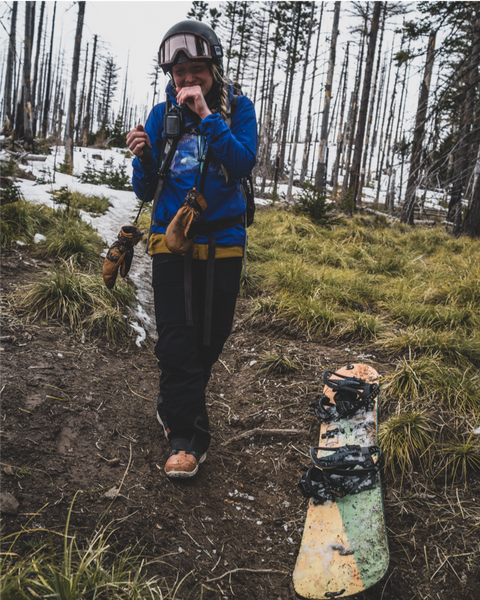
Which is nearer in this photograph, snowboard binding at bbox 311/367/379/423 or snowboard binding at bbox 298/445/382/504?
snowboard binding at bbox 298/445/382/504

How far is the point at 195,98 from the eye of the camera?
6.29ft

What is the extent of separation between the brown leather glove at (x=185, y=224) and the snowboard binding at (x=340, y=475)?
131 cm

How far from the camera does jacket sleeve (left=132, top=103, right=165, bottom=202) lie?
2.16 meters

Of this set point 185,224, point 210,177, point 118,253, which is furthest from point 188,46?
point 118,253

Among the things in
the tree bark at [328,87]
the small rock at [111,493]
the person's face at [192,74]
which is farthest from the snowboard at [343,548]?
the tree bark at [328,87]

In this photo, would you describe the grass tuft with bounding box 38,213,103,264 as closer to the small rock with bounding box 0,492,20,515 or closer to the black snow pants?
the black snow pants

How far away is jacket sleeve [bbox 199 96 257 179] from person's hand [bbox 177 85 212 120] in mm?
68

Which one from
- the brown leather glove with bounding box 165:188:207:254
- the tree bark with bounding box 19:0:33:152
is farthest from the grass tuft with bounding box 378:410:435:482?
the tree bark with bounding box 19:0:33:152

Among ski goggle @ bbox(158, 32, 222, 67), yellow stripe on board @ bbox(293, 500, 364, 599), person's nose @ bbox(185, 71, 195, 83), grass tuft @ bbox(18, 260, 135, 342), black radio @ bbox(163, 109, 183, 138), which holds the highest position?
ski goggle @ bbox(158, 32, 222, 67)

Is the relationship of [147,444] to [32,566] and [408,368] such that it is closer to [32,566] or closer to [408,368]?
[32,566]

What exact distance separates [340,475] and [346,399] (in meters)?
0.61

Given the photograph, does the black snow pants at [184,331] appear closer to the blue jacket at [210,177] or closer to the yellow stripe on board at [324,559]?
the blue jacket at [210,177]

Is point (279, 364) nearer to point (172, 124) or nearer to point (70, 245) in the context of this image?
point (172, 124)

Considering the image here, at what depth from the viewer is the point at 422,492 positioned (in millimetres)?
2139
